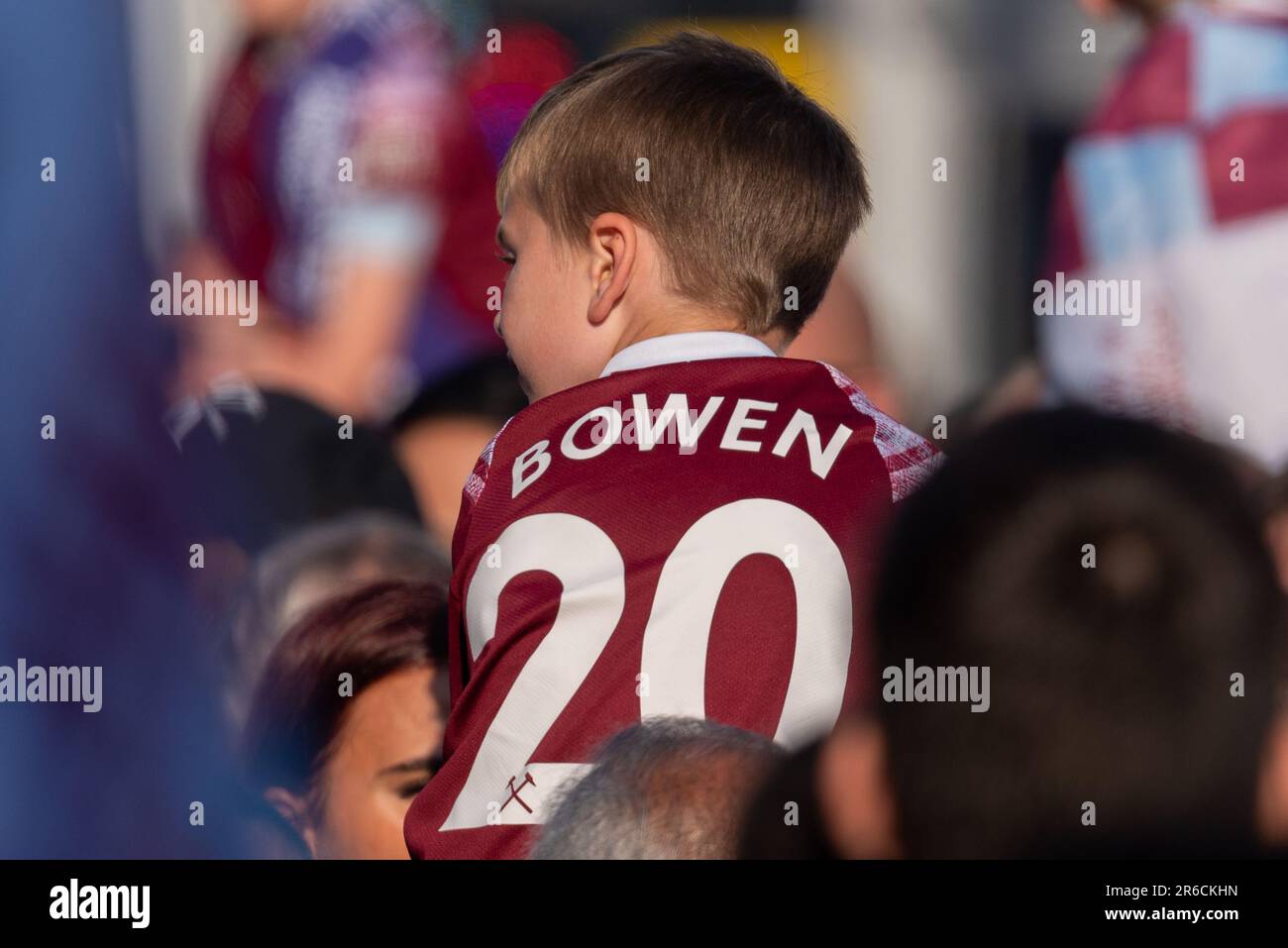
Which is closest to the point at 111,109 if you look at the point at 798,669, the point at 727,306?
the point at 727,306

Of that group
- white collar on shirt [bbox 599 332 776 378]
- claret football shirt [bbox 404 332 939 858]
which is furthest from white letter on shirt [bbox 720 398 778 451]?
white collar on shirt [bbox 599 332 776 378]

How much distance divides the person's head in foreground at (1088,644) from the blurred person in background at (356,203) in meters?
3.43

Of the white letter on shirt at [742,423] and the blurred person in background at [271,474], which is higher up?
the white letter on shirt at [742,423]

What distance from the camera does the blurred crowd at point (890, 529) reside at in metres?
0.94

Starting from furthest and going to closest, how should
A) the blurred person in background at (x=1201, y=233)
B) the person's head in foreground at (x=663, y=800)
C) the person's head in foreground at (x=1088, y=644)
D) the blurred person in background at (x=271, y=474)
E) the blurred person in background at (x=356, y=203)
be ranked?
the blurred person in background at (x=356, y=203) < the blurred person in background at (x=1201, y=233) < the blurred person in background at (x=271, y=474) < the person's head in foreground at (x=663, y=800) < the person's head in foreground at (x=1088, y=644)

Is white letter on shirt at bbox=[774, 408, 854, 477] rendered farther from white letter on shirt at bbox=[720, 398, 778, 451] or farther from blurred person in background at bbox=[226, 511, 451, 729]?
blurred person in background at bbox=[226, 511, 451, 729]

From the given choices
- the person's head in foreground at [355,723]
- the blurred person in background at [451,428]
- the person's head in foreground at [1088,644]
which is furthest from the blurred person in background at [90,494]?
the person's head in foreground at [1088,644]

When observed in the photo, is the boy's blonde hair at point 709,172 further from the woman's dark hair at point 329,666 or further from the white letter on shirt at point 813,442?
the woman's dark hair at point 329,666

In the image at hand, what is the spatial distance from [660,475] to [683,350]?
0.75ft

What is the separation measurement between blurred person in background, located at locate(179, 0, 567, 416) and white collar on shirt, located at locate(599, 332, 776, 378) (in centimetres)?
241

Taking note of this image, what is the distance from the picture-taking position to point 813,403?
6.12 feet
